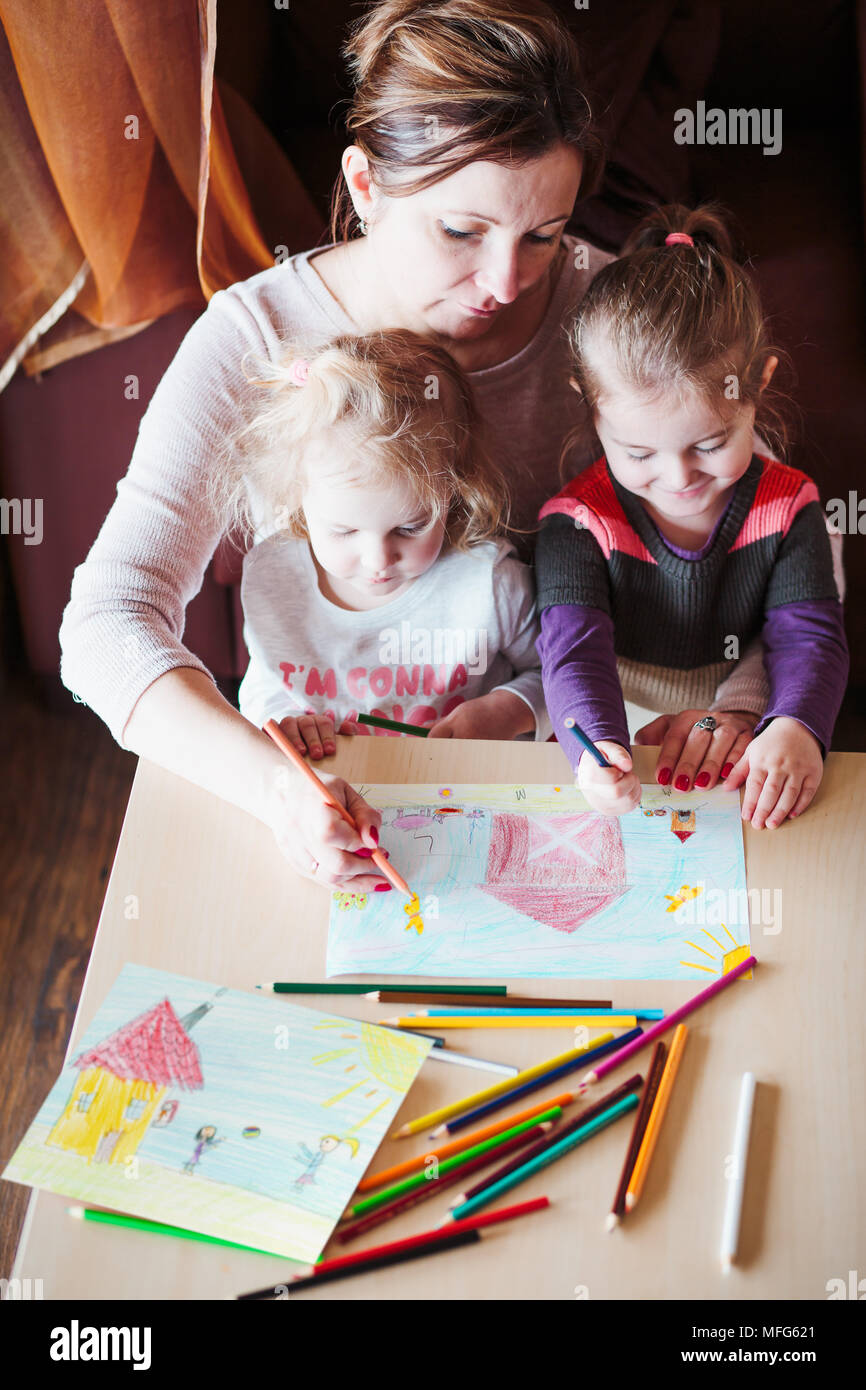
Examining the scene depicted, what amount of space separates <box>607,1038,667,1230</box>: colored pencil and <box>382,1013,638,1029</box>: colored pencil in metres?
0.03

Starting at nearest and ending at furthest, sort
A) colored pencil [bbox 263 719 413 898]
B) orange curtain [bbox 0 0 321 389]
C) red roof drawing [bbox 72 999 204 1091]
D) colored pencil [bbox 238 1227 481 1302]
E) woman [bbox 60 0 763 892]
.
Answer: colored pencil [bbox 238 1227 481 1302], red roof drawing [bbox 72 999 204 1091], colored pencil [bbox 263 719 413 898], woman [bbox 60 0 763 892], orange curtain [bbox 0 0 321 389]

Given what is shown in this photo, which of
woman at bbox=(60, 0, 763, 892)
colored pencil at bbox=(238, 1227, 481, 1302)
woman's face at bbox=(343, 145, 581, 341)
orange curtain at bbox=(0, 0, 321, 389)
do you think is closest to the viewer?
colored pencil at bbox=(238, 1227, 481, 1302)

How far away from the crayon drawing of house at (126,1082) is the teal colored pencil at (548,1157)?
0.21 meters

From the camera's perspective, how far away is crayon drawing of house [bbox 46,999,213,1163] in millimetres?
790

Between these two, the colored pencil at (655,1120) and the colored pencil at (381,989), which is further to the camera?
the colored pencil at (381,989)

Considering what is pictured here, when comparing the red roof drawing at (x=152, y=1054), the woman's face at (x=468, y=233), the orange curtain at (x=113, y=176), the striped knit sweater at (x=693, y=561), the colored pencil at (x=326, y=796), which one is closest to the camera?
the red roof drawing at (x=152, y=1054)

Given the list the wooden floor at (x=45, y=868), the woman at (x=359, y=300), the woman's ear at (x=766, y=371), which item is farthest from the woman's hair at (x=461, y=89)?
the wooden floor at (x=45, y=868)

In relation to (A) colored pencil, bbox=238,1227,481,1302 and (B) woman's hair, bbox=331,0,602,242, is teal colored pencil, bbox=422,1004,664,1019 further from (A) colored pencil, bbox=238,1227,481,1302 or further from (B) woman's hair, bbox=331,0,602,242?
(B) woman's hair, bbox=331,0,602,242

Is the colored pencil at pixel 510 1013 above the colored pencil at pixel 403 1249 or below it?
above

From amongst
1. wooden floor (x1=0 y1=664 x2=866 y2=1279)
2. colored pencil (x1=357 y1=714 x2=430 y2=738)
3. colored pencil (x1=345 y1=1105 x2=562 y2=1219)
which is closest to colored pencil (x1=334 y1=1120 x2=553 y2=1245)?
colored pencil (x1=345 y1=1105 x2=562 y2=1219)

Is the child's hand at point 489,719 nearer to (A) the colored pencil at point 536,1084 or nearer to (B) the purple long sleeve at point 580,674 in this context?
(B) the purple long sleeve at point 580,674

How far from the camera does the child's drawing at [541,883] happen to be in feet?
3.03

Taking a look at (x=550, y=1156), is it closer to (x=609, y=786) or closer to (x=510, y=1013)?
(x=510, y=1013)
